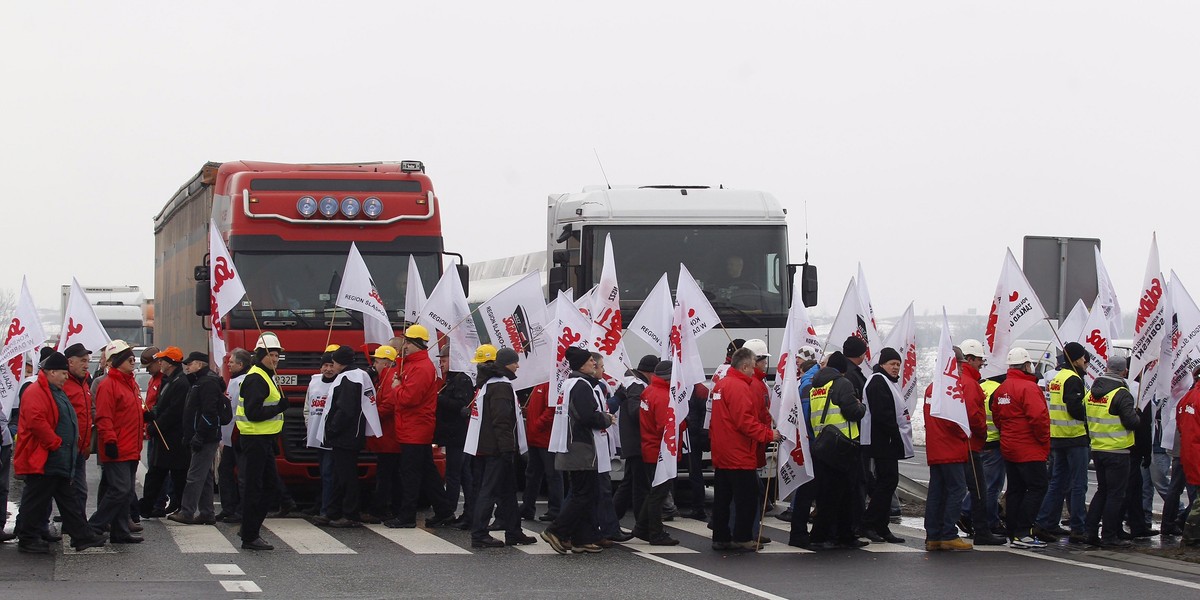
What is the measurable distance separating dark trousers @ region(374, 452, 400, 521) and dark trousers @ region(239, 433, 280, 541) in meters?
1.79

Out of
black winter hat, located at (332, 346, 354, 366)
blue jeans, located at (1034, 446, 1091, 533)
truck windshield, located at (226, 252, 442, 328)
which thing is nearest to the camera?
blue jeans, located at (1034, 446, 1091, 533)

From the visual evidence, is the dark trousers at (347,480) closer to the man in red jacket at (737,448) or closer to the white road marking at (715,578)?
the white road marking at (715,578)

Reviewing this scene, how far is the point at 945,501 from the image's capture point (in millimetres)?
13102

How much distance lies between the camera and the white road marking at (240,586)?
34.1ft

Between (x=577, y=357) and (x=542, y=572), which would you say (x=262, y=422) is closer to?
(x=577, y=357)

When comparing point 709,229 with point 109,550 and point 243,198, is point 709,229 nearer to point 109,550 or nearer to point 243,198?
point 243,198

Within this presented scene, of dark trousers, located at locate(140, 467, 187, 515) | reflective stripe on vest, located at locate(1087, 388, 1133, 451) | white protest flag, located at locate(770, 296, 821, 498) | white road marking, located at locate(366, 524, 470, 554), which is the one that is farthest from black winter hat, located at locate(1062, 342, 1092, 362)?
Answer: dark trousers, located at locate(140, 467, 187, 515)

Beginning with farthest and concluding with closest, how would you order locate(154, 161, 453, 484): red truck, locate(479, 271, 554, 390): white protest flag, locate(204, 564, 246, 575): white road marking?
1. locate(154, 161, 453, 484): red truck
2. locate(479, 271, 554, 390): white protest flag
3. locate(204, 564, 246, 575): white road marking

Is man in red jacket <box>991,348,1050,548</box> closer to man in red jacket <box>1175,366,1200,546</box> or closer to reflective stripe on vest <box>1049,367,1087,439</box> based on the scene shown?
reflective stripe on vest <box>1049,367,1087,439</box>

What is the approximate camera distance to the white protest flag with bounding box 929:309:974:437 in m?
13.0

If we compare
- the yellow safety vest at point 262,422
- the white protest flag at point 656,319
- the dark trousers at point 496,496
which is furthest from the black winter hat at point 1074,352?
the yellow safety vest at point 262,422

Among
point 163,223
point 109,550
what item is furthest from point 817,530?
point 163,223

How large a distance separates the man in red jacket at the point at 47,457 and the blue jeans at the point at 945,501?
7.06 metres

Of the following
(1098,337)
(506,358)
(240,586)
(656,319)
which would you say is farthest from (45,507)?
(1098,337)
